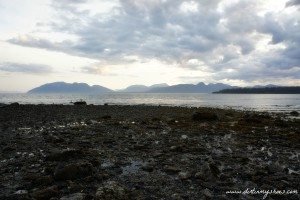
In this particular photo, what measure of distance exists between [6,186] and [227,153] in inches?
353

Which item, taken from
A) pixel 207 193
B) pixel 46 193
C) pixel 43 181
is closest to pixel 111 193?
pixel 46 193

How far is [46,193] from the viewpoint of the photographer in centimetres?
817

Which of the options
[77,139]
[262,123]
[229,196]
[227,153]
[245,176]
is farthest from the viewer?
[262,123]

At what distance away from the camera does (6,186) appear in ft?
29.9

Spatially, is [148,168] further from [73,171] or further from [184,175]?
[73,171]

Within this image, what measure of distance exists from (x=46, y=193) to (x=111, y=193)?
5.45ft

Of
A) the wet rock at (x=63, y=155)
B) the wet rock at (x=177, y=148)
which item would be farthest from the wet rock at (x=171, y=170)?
the wet rock at (x=63, y=155)

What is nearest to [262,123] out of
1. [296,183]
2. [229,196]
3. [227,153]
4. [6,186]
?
[227,153]

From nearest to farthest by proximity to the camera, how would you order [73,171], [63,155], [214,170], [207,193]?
[207,193] < [73,171] < [214,170] < [63,155]

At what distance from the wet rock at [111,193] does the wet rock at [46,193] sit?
113 cm

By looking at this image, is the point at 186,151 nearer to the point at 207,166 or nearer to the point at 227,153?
the point at 227,153

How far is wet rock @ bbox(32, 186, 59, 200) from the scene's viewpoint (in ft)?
26.3

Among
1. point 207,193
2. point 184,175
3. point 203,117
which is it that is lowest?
point 207,193

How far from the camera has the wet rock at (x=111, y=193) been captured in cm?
803
